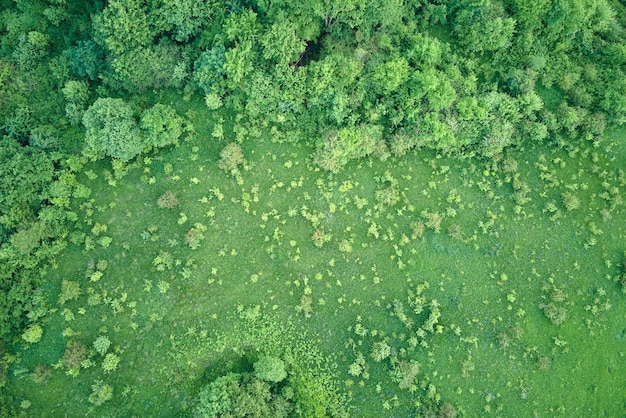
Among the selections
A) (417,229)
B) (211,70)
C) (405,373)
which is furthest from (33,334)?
(417,229)

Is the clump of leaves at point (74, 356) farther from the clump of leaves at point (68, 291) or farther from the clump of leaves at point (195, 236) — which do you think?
the clump of leaves at point (195, 236)

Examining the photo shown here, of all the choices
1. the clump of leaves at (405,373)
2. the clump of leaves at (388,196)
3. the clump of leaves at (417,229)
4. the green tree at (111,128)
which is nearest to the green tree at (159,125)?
the green tree at (111,128)

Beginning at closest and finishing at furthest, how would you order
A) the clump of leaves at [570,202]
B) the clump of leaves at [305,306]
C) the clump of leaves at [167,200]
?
the clump of leaves at [305,306]
the clump of leaves at [167,200]
the clump of leaves at [570,202]

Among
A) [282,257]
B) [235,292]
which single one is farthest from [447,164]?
[235,292]

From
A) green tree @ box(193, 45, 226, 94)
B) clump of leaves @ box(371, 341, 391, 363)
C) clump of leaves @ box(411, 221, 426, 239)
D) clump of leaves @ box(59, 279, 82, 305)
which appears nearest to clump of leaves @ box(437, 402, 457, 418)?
clump of leaves @ box(371, 341, 391, 363)

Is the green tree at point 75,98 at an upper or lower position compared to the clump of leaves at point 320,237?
upper

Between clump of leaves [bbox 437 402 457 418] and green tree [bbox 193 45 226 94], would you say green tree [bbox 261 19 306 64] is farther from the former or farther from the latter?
clump of leaves [bbox 437 402 457 418]

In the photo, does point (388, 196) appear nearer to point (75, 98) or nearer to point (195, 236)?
point (195, 236)
